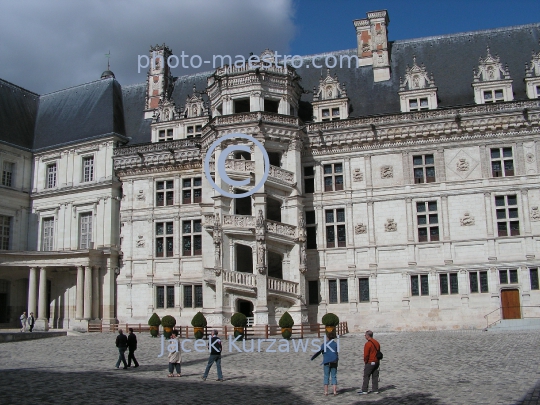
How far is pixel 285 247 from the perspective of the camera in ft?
112

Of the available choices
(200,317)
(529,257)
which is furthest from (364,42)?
(200,317)

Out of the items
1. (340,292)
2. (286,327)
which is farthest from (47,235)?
(286,327)

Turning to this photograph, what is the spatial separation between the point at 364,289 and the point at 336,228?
3.94 metres

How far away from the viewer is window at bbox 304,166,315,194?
121ft

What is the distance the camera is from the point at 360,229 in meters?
35.1

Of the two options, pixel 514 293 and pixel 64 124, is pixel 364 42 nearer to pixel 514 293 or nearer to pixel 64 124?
pixel 514 293

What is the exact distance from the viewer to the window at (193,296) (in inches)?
1464

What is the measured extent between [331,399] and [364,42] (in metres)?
31.9

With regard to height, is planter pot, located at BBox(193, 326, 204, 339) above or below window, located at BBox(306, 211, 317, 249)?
below

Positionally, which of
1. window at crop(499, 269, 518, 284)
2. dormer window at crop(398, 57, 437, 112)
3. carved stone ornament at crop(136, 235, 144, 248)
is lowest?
window at crop(499, 269, 518, 284)

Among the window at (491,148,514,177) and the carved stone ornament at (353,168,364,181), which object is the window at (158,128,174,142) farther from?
the window at (491,148,514,177)

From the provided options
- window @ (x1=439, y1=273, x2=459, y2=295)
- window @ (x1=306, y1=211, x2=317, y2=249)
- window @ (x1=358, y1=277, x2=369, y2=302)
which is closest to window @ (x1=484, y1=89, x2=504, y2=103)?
window @ (x1=439, y1=273, x2=459, y2=295)

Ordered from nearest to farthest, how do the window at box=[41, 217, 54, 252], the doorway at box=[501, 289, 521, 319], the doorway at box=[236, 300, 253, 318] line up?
1. the doorway at box=[501, 289, 521, 319]
2. the doorway at box=[236, 300, 253, 318]
3. the window at box=[41, 217, 54, 252]

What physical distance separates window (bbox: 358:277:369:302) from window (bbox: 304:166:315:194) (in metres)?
6.30
